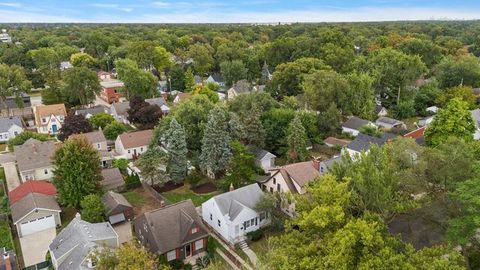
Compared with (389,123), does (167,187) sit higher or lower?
lower

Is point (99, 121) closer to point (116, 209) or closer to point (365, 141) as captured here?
point (116, 209)

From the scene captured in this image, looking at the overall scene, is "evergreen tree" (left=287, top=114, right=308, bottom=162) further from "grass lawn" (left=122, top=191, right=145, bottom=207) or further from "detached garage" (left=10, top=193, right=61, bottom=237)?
"detached garage" (left=10, top=193, right=61, bottom=237)

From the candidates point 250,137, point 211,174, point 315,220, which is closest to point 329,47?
point 250,137

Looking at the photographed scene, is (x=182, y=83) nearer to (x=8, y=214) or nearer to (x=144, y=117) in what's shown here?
(x=144, y=117)

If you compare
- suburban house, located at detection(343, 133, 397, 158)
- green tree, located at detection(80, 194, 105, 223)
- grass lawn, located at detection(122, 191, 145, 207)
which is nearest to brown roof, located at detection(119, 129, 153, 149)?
grass lawn, located at detection(122, 191, 145, 207)

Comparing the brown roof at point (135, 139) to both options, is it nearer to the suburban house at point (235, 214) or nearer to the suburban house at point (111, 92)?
the suburban house at point (235, 214)

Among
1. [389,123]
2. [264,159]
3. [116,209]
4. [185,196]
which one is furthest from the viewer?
[389,123]

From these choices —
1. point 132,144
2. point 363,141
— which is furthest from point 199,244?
point 363,141
